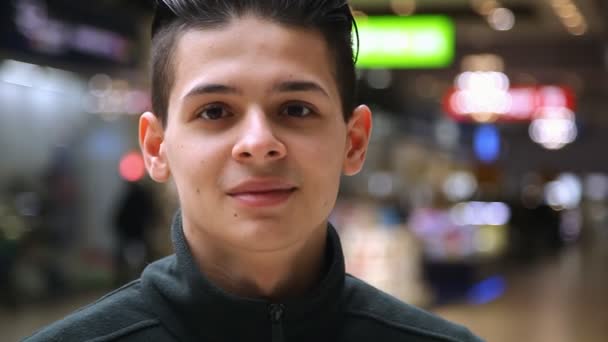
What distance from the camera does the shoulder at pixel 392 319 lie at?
165 centimetres

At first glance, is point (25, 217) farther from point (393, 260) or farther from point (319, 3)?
point (319, 3)

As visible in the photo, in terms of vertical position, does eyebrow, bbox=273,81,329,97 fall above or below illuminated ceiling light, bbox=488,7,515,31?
below

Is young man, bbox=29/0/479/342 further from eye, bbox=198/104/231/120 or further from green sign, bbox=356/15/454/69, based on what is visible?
green sign, bbox=356/15/454/69

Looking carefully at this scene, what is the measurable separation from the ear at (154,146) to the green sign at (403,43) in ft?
26.7

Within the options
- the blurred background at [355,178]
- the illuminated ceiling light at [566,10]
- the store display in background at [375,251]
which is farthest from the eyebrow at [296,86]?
the illuminated ceiling light at [566,10]

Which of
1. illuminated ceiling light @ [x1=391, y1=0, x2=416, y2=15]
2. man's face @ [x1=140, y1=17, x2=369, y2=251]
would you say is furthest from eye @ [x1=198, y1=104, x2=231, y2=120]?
illuminated ceiling light @ [x1=391, y1=0, x2=416, y2=15]

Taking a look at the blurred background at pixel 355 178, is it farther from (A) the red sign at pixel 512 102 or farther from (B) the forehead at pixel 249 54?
(B) the forehead at pixel 249 54

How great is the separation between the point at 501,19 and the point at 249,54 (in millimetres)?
11755

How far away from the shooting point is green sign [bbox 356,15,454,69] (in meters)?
9.77

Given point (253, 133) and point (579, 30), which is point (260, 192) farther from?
point (579, 30)

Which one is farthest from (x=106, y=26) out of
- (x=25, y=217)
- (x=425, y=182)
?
(x=425, y=182)

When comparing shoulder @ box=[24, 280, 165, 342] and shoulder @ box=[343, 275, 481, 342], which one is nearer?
shoulder @ box=[24, 280, 165, 342]

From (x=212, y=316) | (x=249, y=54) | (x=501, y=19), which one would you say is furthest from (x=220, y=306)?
(x=501, y=19)

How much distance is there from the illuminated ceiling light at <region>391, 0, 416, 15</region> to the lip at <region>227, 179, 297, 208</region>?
387 inches
